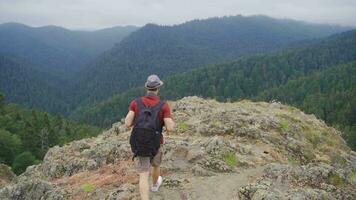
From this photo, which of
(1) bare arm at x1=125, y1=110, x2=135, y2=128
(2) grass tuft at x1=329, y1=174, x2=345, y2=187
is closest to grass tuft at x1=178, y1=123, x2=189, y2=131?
(2) grass tuft at x1=329, y1=174, x2=345, y2=187

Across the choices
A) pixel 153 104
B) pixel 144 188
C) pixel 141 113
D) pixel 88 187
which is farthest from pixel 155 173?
pixel 88 187

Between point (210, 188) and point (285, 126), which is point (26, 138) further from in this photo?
point (210, 188)

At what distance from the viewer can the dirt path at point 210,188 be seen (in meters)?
15.2

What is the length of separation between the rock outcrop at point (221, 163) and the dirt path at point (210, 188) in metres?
0.03

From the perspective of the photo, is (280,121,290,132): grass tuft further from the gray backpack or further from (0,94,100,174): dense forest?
(0,94,100,174): dense forest

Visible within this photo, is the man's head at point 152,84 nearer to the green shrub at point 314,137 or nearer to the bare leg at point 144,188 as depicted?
the bare leg at point 144,188

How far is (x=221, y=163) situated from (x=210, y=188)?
2583mm

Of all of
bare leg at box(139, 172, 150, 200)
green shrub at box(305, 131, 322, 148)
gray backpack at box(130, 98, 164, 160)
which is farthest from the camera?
green shrub at box(305, 131, 322, 148)

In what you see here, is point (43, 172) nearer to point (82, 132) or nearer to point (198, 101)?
point (198, 101)

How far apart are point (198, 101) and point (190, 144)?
33.1 feet

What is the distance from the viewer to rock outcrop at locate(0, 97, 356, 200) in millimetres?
15906

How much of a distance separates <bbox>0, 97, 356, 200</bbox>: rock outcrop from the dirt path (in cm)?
3

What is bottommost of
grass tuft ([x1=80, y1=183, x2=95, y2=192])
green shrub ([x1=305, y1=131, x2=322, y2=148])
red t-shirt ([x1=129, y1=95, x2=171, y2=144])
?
green shrub ([x1=305, y1=131, x2=322, y2=148])

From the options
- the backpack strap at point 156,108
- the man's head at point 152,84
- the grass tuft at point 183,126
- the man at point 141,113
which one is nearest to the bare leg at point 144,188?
the man at point 141,113
